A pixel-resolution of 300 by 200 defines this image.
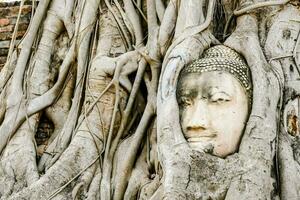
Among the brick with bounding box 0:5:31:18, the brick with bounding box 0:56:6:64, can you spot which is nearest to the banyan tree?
the brick with bounding box 0:56:6:64

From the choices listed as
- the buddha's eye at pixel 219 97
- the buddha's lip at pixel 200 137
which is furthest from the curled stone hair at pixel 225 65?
the buddha's lip at pixel 200 137

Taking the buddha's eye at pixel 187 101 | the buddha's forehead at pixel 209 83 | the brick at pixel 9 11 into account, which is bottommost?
the buddha's eye at pixel 187 101

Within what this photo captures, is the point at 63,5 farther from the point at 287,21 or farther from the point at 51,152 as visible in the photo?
the point at 287,21

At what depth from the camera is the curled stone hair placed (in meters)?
3.25

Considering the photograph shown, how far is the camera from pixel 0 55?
4.75 meters

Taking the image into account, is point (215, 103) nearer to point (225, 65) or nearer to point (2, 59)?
point (225, 65)

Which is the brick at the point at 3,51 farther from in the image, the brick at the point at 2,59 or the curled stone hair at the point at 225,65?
the curled stone hair at the point at 225,65

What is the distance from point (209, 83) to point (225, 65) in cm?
12

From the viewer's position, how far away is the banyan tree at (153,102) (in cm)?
310

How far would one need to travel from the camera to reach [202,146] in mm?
3135

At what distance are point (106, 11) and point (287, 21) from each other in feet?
3.84

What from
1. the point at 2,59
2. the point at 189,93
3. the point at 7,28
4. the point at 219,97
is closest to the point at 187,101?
the point at 189,93

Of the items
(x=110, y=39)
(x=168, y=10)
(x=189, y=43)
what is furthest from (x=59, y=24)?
(x=189, y=43)

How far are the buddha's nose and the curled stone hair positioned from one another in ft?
0.56
